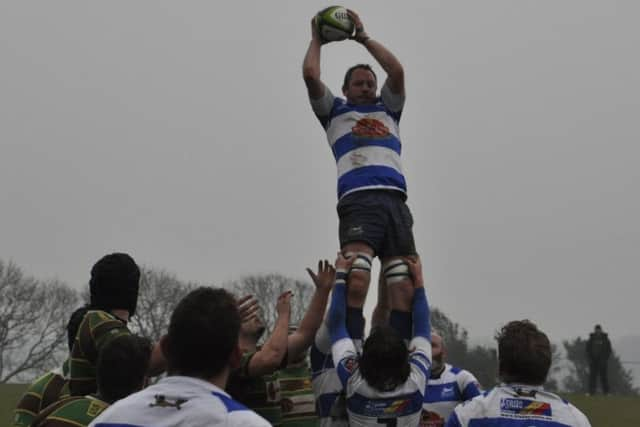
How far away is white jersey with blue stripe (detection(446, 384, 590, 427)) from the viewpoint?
4496mm

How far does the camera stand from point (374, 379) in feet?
15.9

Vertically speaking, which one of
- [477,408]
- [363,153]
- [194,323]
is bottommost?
[477,408]

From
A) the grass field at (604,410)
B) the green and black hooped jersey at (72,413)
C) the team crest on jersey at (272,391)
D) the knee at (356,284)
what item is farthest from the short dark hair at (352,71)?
the grass field at (604,410)

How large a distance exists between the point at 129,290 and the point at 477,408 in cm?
245

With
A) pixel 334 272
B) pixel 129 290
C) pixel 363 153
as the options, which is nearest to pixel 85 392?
pixel 129 290

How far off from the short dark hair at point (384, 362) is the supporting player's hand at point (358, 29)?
283 cm

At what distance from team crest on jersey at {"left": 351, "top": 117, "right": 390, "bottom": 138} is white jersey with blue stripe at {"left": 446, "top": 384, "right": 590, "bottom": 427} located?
8.15 feet

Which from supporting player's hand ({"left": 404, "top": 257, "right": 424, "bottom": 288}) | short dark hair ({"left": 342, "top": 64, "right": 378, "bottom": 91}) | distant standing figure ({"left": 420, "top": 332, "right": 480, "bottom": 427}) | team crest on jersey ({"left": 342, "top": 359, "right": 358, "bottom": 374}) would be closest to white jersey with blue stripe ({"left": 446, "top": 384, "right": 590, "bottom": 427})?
team crest on jersey ({"left": 342, "top": 359, "right": 358, "bottom": 374})

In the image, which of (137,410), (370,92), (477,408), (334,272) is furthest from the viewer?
(370,92)

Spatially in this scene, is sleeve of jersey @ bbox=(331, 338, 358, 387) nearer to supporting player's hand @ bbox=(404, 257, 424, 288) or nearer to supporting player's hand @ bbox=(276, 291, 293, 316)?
supporting player's hand @ bbox=(276, 291, 293, 316)

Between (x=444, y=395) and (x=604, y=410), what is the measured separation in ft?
53.6

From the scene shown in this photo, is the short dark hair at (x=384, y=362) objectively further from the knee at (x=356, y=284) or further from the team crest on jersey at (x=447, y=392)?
the team crest on jersey at (x=447, y=392)

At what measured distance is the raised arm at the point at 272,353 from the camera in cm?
496

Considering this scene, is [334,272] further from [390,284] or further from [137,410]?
[137,410]
